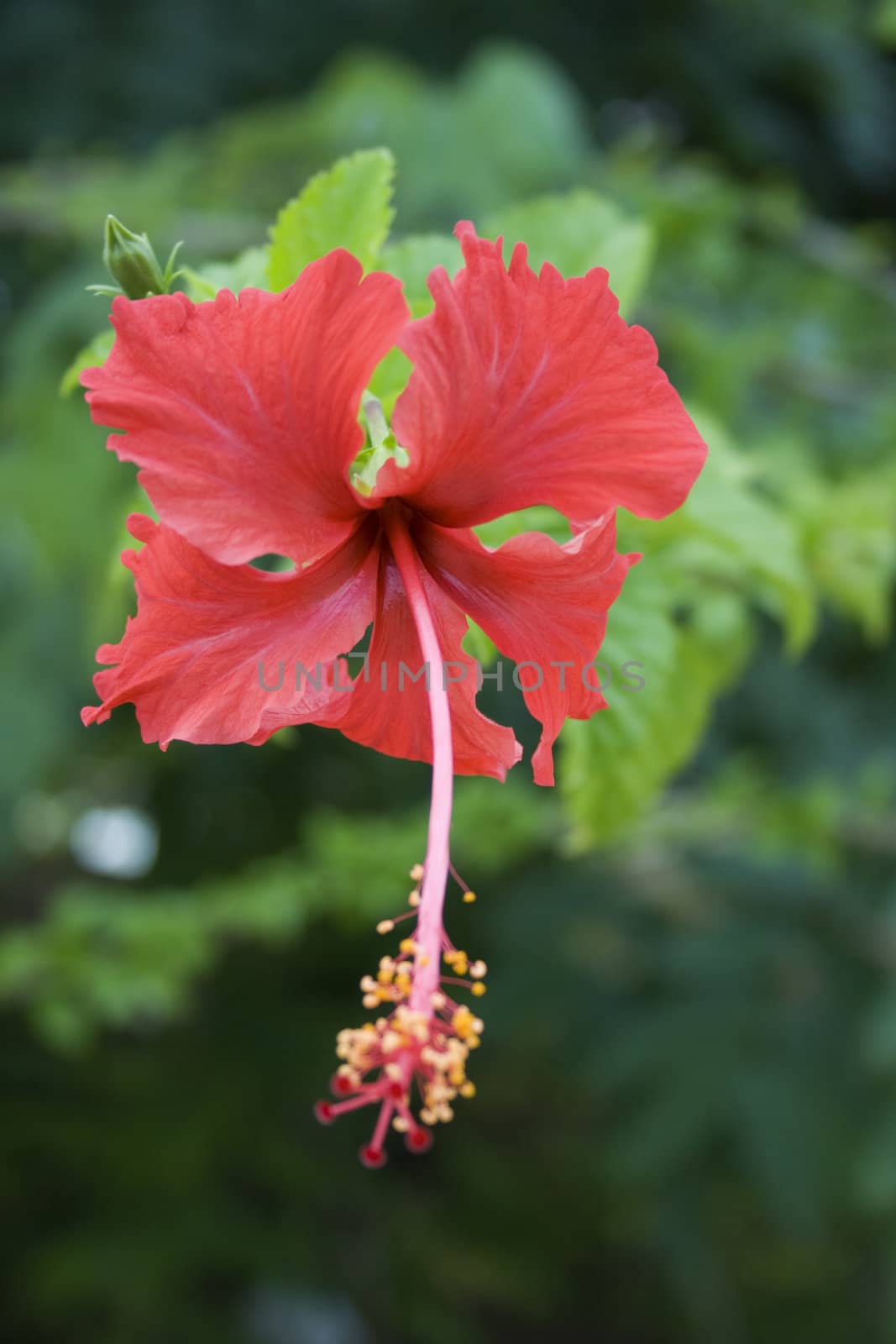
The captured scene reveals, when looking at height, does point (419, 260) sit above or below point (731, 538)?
above

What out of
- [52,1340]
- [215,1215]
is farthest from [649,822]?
[52,1340]

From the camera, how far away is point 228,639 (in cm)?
98

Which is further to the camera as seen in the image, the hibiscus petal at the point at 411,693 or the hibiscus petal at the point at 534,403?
the hibiscus petal at the point at 411,693

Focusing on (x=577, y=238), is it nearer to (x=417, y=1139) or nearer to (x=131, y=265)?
(x=131, y=265)

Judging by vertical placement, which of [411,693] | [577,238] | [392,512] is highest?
[577,238]

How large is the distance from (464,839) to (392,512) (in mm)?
2318

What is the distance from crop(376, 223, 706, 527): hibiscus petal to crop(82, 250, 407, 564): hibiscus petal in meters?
0.04

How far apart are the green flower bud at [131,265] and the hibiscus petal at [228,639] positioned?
0.16 meters

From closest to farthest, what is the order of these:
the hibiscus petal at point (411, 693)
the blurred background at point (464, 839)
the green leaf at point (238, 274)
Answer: the hibiscus petal at point (411, 693)
the green leaf at point (238, 274)
the blurred background at point (464, 839)

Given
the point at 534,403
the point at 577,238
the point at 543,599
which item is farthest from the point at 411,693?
the point at 577,238

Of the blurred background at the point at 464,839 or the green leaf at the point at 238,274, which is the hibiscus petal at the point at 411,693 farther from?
the blurred background at the point at 464,839

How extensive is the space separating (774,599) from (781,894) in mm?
3223

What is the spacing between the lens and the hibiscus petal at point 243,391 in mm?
813

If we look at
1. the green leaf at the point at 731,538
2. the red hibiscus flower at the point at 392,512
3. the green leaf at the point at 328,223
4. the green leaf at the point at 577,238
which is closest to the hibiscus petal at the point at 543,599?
the red hibiscus flower at the point at 392,512
